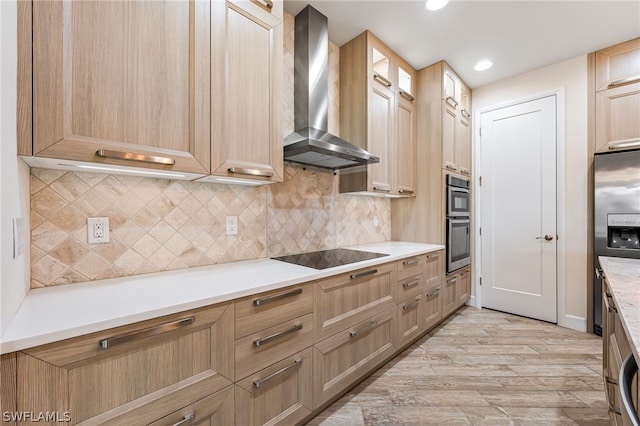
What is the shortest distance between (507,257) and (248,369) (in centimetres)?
326

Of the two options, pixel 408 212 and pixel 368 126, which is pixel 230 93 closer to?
pixel 368 126

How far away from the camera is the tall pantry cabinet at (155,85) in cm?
92

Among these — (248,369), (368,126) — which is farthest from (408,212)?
(248,369)

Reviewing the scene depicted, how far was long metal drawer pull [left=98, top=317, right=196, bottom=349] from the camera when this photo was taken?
2.66ft

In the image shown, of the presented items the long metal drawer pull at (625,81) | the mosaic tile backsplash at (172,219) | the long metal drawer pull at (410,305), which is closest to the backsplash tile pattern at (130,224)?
the mosaic tile backsplash at (172,219)

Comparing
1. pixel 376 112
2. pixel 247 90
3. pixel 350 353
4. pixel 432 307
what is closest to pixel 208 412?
pixel 350 353

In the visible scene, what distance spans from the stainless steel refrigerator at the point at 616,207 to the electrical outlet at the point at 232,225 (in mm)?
3148

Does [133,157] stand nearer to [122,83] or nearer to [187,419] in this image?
[122,83]

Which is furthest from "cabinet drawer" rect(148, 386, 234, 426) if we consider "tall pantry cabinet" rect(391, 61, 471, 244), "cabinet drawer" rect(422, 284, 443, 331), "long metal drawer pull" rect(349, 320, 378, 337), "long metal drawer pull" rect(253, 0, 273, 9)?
"tall pantry cabinet" rect(391, 61, 471, 244)

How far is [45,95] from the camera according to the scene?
0.92 meters

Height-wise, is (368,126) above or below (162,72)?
above

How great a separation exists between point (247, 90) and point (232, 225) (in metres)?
0.84

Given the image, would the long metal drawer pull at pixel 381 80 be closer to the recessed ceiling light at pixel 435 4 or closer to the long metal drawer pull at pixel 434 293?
the recessed ceiling light at pixel 435 4

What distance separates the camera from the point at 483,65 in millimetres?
2861
